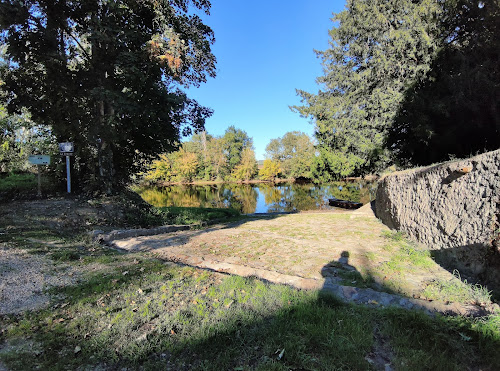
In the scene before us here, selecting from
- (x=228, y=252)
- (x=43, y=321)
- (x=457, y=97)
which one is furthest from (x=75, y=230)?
(x=457, y=97)

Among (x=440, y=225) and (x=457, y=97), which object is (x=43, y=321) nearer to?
(x=440, y=225)

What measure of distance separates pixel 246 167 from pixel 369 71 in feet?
139

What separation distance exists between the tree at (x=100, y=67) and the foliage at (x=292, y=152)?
42868 millimetres

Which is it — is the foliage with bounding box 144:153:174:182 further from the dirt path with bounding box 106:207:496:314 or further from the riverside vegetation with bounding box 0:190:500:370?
the riverside vegetation with bounding box 0:190:500:370

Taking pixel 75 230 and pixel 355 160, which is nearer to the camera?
pixel 75 230

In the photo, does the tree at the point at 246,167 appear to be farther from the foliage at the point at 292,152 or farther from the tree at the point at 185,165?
the tree at the point at 185,165

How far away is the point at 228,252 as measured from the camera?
5664mm

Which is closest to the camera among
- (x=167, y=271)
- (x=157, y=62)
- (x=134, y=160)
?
(x=167, y=271)

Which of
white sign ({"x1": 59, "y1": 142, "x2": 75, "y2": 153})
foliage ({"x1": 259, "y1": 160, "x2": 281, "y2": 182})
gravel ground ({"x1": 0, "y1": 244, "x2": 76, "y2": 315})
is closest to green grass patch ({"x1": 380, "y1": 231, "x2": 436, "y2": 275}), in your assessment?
gravel ground ({"x1": 0, "y1": 244, "x2": 76, "y2": 315})

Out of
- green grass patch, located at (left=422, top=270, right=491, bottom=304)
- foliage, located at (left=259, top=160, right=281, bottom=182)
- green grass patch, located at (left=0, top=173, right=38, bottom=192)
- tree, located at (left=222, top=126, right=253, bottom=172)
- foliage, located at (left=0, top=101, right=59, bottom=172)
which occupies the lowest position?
green grass patch, located at (left=422, top=270, right=491, bottom=304)

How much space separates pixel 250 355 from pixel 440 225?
4727 millimetres

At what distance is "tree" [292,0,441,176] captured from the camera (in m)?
15.0

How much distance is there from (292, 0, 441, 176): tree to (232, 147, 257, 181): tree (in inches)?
1478

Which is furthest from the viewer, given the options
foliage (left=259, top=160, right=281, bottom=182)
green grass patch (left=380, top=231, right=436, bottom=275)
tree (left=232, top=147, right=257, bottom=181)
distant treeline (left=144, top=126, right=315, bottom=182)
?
foliage (left=259, top=160, right=281, bottom=182)
